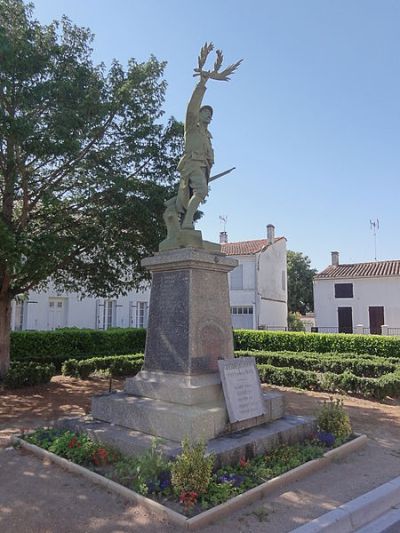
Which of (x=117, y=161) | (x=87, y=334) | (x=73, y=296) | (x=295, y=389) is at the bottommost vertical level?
(x=295, y=389)

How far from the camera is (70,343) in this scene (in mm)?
15742

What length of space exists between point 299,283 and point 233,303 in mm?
19976

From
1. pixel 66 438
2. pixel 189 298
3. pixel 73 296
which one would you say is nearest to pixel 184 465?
A: pixel 66 438

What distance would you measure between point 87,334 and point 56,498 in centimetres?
1240

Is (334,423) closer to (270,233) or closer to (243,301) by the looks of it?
(243,301)

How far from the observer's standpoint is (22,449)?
574 cm

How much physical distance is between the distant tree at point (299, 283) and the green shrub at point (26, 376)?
126 ft

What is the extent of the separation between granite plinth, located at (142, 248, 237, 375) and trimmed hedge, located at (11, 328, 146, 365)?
29.0 ft

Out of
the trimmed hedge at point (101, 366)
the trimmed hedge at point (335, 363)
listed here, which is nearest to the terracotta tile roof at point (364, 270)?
the trimmed hedge at point (335, 363)

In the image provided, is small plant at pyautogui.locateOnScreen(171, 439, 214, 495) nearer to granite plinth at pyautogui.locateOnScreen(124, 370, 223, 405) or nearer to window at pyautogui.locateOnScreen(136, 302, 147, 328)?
granite plinth at pyautogui.locateOnScreen(124, 370, 223, 405)

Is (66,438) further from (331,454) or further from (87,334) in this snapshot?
(87,334)

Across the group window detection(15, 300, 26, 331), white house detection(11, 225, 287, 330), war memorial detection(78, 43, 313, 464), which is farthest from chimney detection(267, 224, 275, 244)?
war memorial detection(78, 43, 313, 464)

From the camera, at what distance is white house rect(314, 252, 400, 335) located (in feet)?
→ 97.1

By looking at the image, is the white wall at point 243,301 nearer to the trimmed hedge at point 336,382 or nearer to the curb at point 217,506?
the trimmed hedge at point 336,382
